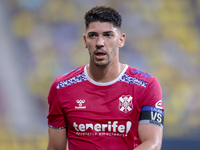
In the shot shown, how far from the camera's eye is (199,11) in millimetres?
4926

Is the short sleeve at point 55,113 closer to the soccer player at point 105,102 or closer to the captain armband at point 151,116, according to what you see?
the soccer player at point 105,102

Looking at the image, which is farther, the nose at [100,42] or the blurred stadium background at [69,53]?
the blurred stadium background at [69,53]

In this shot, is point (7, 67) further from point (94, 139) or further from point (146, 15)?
point (94, 139)

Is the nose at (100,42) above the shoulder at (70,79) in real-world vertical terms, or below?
above

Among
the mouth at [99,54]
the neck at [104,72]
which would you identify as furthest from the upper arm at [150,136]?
the mouth at [99,54]

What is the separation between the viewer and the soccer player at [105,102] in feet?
7.61

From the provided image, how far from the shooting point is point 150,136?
2195mm

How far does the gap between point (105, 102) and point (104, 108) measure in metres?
0.05

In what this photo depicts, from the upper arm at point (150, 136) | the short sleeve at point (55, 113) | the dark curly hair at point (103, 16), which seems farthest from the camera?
the short sleeve at point (55, 113)

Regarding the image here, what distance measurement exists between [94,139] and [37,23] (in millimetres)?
3148

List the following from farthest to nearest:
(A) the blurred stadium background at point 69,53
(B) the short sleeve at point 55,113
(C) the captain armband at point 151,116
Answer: (A) the blurred stadium background at point 69,53
(B) the short sleeve at point 55,113
(C) the captain armband at point 151,116

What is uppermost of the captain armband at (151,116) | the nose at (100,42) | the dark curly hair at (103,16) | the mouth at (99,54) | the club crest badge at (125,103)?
the dark curly hair at (103,16)

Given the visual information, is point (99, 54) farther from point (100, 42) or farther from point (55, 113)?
point (55, 113)

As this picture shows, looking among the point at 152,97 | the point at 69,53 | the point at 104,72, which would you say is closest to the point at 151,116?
the point at 152,97
